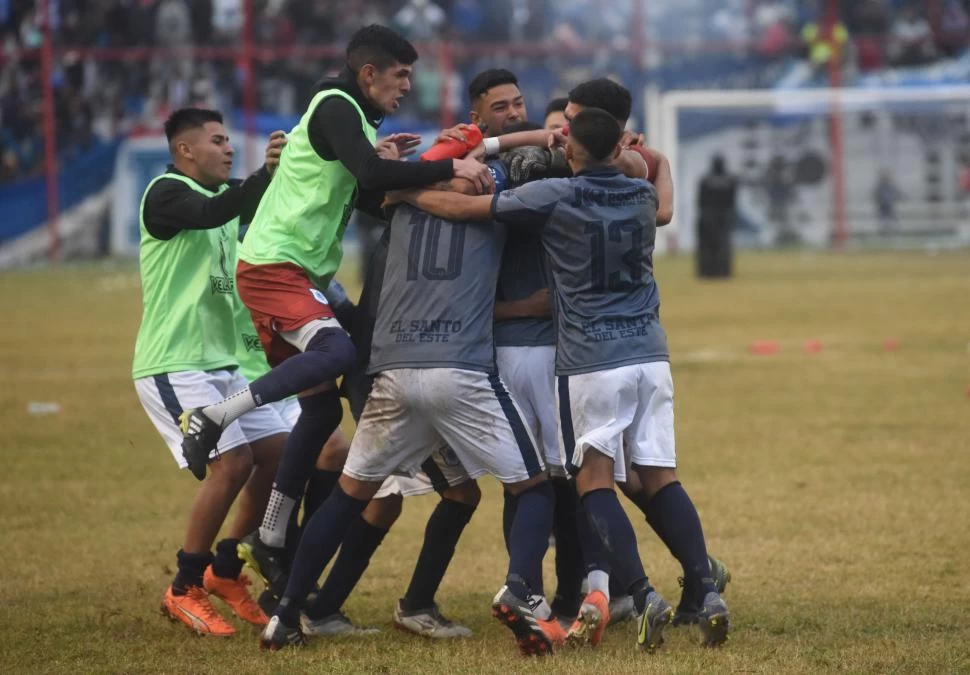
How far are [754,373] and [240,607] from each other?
9.00 metres

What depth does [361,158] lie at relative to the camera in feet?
18.0

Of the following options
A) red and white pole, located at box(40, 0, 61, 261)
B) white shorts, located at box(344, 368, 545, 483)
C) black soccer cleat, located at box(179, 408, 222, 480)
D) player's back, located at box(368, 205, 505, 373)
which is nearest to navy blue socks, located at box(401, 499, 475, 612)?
white shorts, located at box(344, 368, 545, 483)

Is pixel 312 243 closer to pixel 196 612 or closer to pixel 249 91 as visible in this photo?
pixel 196 612

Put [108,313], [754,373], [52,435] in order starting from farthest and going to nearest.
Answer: [108,313] < [754,373] < [52,435]

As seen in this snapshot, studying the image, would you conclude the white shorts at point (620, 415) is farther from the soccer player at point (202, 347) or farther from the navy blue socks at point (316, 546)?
the soccer player at point (202, 347)

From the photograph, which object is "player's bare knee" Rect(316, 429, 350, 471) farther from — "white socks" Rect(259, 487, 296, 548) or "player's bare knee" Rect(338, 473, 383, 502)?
"player's bare knee" Rect(338, 473, 383, 502)

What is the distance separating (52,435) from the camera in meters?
11.4

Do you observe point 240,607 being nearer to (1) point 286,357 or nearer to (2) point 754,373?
(1) point 286,357

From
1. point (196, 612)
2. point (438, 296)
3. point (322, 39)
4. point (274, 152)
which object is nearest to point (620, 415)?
point (438, 296)

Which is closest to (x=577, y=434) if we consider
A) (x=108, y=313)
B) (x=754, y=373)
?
(x=754, y=373)

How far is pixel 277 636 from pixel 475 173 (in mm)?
1801

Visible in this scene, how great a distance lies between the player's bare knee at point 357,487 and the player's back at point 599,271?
2.70ft

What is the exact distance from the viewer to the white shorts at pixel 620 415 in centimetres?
542

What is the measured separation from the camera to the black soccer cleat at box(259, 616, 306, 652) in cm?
→ 557
